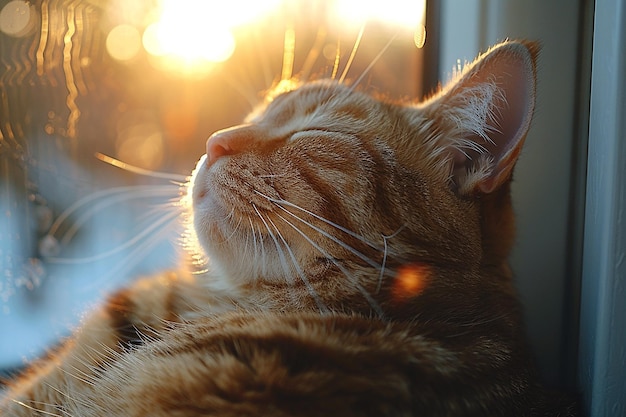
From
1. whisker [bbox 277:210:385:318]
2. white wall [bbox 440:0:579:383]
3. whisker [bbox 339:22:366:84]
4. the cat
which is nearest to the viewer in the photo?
the cat

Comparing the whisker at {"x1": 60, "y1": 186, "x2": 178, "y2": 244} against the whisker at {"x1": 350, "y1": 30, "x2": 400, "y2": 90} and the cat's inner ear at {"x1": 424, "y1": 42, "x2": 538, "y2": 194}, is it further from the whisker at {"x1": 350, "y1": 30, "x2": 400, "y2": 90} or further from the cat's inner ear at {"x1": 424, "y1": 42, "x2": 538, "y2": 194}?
the cat's inner ear at {"x1": 424, "y1": 42, "x2": 538, "y2": 194}

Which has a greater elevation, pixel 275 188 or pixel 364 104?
pixel 364 104

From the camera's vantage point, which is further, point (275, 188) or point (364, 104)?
point (364, 104)

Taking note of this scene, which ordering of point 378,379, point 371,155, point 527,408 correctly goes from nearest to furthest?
point 378,379
point 527,408
point 371,155

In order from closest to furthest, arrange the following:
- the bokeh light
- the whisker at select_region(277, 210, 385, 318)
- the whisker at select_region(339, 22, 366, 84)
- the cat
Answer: the cat → the whisker at select_region(277, 210, 385, 318) → the bokeh light → the whisker at select_region(339, 22, 366, 84)

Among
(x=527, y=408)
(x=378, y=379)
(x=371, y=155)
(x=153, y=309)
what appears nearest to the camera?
(x=378, y=379)

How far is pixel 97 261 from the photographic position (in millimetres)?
1385

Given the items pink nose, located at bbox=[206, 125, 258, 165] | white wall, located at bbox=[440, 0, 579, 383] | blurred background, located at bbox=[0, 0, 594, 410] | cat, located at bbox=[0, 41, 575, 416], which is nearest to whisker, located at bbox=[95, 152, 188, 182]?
blurred background, located at bbox=[0, 0, 594, 410]

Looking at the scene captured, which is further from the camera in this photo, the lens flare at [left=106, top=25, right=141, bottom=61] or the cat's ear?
the lens flare at [left=106, top=25, right=141, bottom=61]

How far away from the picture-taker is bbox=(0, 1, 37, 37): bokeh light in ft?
3.78

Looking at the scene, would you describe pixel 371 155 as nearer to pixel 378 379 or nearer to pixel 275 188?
pixel 275 188

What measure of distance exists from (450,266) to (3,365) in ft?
3.26

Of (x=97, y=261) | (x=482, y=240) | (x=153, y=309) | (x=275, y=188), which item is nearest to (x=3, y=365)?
(x=97, y=261)

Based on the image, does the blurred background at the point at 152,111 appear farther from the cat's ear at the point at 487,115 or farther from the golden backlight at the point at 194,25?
the cat's ear at the point at 487,115
